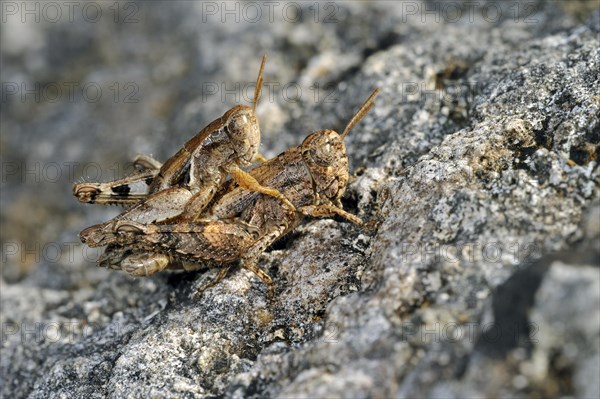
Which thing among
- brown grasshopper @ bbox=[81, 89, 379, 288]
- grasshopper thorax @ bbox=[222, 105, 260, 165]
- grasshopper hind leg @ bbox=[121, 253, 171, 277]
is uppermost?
grasshopper thorax @ bbox=[222, 105, 260, 165]

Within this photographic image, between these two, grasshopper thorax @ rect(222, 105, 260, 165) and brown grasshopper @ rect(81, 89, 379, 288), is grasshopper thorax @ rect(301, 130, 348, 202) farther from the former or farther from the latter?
grasshopper thorax @ rect(222, 105, 260, 165)

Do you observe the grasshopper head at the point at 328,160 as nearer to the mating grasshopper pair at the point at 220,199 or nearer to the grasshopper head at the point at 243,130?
the mating grasshopper pair at the point at 220,199

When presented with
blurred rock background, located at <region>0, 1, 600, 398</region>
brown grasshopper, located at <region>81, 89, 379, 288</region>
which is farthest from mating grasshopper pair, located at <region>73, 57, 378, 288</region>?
blurred rock background, located at <region>0, 1, 600, 398</region>

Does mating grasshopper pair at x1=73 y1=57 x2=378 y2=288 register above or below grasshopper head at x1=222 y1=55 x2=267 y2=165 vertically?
below

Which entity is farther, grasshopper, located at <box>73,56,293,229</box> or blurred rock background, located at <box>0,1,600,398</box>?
grasshopper, located at <box>73,56,293,229</box>

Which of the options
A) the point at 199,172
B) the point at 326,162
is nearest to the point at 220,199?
the point at 199,172

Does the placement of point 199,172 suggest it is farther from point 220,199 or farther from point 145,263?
point 145,263

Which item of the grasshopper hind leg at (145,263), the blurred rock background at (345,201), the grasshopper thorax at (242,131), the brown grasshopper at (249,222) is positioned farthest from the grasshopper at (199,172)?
the blurred rock background at (345,201)

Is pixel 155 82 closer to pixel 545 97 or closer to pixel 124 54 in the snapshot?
pixel 124 54
